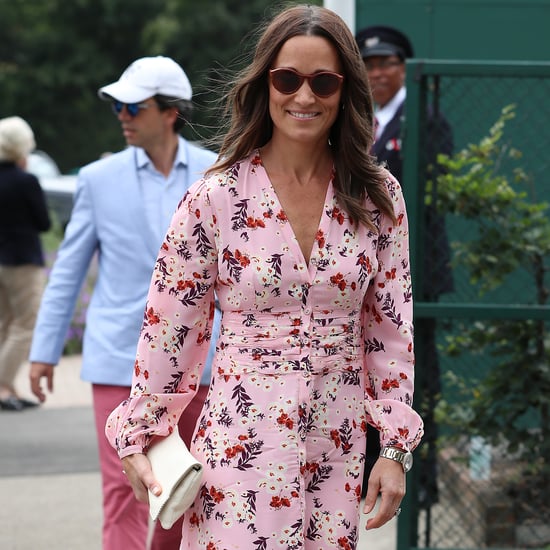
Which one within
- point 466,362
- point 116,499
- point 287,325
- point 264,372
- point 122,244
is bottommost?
point 116,499

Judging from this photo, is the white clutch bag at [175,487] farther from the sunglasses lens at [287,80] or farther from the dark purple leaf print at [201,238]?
the sunglasses lens at [287,80]

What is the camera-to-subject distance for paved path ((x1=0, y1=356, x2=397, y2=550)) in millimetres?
6081

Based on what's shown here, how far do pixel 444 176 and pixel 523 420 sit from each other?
40.3 inches

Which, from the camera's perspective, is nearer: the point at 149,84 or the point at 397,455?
the point at 397,455

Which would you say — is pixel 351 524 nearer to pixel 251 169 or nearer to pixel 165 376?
pixel 165 376

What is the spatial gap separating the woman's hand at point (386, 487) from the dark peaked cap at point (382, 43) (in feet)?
11.7

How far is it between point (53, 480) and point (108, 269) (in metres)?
3.03

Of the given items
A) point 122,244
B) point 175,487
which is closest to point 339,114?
point 175,487

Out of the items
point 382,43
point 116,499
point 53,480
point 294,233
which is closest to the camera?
point 294,233

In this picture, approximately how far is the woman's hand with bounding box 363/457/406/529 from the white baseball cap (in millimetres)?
1930

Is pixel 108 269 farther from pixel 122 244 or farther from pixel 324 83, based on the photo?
pixel 324 83

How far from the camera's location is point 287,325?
296 cm

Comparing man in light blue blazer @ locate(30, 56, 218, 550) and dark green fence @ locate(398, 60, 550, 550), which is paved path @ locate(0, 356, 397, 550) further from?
man in light blue blazer @ locate(30, 56, 218, 550)

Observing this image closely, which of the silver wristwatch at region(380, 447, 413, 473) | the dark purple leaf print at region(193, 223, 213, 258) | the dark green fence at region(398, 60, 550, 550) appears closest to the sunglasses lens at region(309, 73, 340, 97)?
the dark purple leaf print at region(193, 223, 213, 258)
